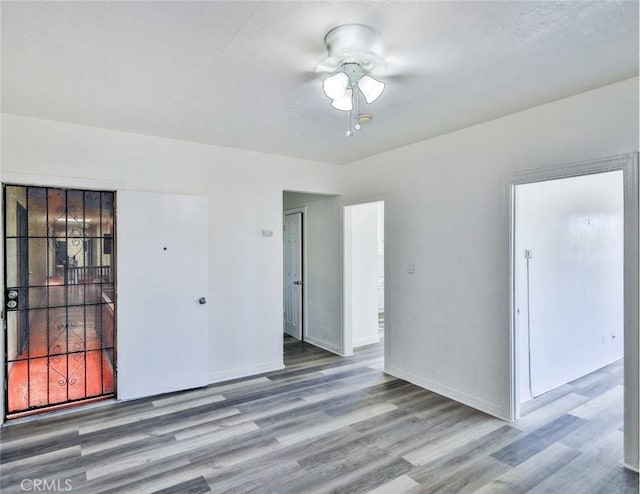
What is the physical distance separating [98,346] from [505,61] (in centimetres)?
419

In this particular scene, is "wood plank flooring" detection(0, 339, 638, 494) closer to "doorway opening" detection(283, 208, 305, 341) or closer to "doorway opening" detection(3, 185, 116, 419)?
"doorway opening" detection(3, 185, 116, 419)

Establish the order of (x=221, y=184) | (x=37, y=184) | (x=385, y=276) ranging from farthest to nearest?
(x=385, y=276) < (x=221, y=184) < (x=37, y=184)

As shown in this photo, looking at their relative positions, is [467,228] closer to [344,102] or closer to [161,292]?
[344,102]

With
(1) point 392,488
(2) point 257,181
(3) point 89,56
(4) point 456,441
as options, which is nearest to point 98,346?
(2) point 257,181

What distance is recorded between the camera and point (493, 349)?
3.22 m

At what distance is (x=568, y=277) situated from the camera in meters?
3.88

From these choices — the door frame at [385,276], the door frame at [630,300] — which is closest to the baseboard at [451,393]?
the door frame at [385,276]

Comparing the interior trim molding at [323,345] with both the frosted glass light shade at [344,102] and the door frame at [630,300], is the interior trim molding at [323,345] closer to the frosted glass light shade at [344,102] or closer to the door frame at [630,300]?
the door frame at [630,300]

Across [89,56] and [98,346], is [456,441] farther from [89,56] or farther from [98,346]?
[89,56]

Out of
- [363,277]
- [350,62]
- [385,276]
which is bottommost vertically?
[363,277]

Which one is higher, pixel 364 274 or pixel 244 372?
pixel 364 274

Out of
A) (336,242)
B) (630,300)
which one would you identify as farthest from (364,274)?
(630,300)

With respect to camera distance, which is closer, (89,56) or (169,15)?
(169,15)

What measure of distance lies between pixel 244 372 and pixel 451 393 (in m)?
2.28
